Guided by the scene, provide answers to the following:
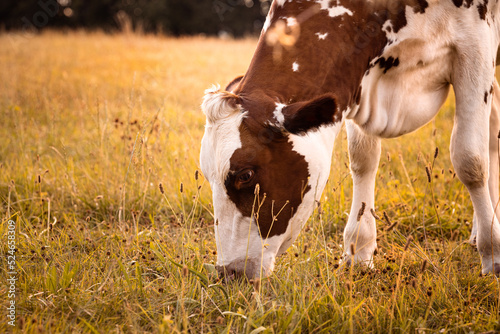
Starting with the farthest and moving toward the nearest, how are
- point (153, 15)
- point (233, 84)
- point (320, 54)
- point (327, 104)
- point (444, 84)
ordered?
point (153, 15)
point (444, 84)
point (233, 84)
point (320, 54)
point (327, 104)

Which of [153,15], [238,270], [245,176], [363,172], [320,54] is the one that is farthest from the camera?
[153,15]

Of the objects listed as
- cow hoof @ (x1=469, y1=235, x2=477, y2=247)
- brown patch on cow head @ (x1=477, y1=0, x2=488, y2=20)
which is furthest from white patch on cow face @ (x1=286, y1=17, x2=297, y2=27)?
cow hoof @ (x1=469, y1=235, x2=477, y2=247)

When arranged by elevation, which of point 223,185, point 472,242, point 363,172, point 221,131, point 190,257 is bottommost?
point 190,257

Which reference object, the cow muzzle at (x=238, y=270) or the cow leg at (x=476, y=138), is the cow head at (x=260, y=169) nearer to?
the cow muzzle at (x=238, y=270)

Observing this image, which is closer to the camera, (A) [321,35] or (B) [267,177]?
(B) [267,177]

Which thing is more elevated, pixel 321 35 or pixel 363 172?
pixel 321 35

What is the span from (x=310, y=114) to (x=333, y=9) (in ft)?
2.78

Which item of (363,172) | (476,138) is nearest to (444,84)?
(476,138)

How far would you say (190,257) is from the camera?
9.39 feet

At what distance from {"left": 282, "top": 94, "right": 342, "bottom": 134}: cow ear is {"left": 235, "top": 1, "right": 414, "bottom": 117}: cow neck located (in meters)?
0.18

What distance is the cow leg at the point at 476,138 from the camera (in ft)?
9.29

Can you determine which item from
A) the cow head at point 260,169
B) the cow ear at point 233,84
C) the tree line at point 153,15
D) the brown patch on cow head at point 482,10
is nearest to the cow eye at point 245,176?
the cow head at point 260,169

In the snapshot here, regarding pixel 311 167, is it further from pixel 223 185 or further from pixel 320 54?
pixel 320 54

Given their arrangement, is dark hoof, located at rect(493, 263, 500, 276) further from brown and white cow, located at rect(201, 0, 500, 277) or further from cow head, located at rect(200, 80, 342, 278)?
cow head, located at rect(200, 80, 342, 278)
